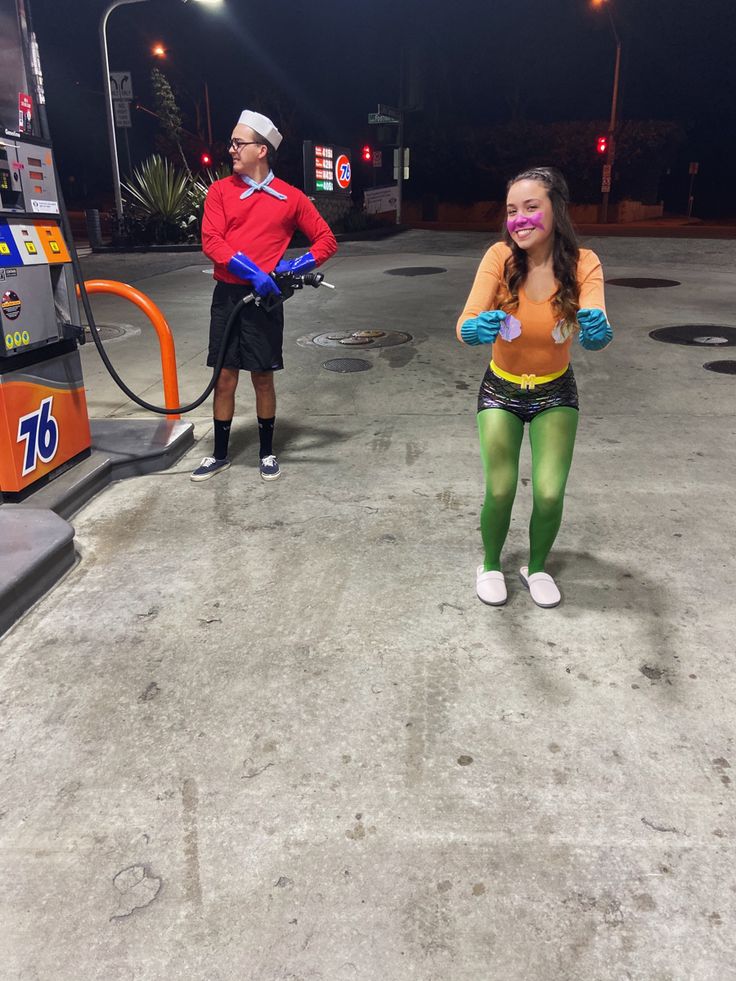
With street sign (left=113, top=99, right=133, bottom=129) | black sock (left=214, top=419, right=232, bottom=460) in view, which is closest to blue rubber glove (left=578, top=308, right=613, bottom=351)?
black sock (left=214, top=419, right=232, bottom=460)

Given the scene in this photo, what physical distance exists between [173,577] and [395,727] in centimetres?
148

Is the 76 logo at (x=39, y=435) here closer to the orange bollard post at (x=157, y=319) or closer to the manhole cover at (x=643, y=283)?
the orange bollard post at (x=157, y=319)

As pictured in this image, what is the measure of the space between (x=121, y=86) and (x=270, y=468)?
67.1 ft

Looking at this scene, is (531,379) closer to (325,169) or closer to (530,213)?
(530,213)

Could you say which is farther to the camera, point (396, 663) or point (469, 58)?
point (469, 58)

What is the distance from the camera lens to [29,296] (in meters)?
3.98

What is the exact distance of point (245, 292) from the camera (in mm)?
4574

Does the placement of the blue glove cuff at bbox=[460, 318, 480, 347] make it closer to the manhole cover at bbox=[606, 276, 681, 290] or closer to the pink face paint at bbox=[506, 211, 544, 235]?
the pink face paint at bbox=[506, 211, 544, 235]

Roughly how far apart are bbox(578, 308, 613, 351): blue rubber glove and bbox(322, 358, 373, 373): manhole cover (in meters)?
4.61

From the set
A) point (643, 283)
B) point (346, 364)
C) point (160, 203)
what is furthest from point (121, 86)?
point (346, 364)

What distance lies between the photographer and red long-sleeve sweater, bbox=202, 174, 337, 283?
14.4 ft

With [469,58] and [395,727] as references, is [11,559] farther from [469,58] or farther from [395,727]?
[469,58]

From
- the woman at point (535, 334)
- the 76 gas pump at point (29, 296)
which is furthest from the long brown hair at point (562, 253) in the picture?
the 76 gas pump at point (29, 296)

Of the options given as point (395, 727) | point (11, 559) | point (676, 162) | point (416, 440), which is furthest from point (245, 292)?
point (676, 162)
